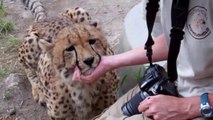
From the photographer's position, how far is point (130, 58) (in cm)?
206

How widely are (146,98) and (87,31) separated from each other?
0.54m

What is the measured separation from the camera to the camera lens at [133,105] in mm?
1903

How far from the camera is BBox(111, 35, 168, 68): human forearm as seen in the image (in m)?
1.96

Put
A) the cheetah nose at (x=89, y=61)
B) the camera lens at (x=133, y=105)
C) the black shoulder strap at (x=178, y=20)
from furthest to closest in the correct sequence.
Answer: the cheetah nose at (x=89, y=61) → the camera lens at (x=133, y=105) → the black shoulder strap at (x=178, y=20)

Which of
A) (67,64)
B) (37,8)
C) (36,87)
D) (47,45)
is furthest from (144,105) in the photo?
(37,8)

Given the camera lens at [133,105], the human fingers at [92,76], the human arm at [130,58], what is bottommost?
the camera lens at [133,105]

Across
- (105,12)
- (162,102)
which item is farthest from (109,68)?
(105,12)

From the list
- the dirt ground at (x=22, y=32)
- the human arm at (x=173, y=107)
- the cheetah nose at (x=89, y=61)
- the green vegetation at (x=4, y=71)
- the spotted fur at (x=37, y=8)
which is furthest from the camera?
the spotted fur at (x=37, y=8)

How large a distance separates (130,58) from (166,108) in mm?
409

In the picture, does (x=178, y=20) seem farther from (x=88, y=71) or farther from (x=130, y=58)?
(x=88, y=71)

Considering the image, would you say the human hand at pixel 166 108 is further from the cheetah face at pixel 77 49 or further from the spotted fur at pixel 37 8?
the spotted fur at pixel 37 8

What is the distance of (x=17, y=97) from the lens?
2926 millimetres

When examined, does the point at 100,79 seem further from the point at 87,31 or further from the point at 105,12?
the point at 105,12

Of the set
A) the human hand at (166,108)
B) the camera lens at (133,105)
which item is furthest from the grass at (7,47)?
the human hand at (166,108)
